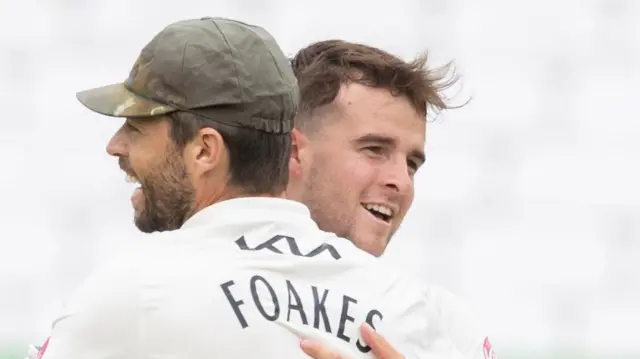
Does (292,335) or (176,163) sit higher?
(176,163)

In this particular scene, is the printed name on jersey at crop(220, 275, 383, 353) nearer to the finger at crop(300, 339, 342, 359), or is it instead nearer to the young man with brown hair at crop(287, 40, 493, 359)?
the finger at crop(300, 339, 342, 359)

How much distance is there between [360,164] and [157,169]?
56.1 inches

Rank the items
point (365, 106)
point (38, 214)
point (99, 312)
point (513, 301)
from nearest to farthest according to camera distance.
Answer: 1. point (99, 312)
2. point (365, 106)
3. point (38, 214)
4. point (513, 301)

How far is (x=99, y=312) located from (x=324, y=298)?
394 mm

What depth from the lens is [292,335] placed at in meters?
3.22

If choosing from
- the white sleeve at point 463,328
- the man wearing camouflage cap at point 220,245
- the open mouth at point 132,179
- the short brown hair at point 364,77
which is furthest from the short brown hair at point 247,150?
the short brown hair at point 364,77

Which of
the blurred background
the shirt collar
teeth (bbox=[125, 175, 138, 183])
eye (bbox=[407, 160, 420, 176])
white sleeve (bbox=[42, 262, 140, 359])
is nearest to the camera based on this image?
white sleeve (bbox=[42, 262, 140, 359])

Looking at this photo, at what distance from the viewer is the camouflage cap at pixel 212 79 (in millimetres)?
3324

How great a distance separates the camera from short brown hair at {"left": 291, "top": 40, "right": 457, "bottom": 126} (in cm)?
476

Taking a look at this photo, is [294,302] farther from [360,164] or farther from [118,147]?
[360,164]

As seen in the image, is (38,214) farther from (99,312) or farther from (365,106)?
(99,312)

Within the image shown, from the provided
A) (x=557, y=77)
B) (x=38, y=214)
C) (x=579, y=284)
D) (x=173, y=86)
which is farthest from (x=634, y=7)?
(x=173, y=86)

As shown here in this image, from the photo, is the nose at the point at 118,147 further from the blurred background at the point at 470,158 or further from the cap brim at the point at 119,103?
the blurred background at the point at 470,158

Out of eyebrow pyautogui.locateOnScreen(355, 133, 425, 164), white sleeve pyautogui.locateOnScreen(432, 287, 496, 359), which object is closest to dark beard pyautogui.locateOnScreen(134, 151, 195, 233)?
white sleeve pyautogui.locateOnScreen(432, 287, 496, 359)
